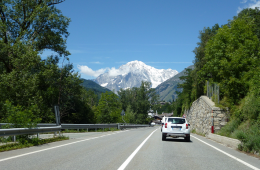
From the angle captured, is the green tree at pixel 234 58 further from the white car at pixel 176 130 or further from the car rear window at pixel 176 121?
the white car at pixel 176 130

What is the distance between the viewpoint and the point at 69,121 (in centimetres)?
4244

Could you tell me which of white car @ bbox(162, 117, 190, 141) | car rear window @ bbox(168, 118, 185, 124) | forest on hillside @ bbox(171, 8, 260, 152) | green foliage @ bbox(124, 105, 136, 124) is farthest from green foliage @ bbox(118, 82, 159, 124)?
white car @ bbox(162, 117, 190, 141)

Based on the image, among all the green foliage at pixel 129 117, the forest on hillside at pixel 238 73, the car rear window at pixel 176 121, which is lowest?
the green foliage at pixel 129 117

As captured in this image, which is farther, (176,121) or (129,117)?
(129,117)

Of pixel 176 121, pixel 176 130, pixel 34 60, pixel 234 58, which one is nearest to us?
pixel 176 130

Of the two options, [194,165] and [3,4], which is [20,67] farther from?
[194,165]

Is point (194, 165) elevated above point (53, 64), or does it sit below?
below

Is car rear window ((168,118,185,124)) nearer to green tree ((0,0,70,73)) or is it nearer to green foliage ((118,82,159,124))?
green tree ((0,0,70,73))

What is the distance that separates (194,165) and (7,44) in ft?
85.3

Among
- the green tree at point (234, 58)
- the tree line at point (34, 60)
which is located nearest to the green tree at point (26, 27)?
the tree line at point (34, 60)

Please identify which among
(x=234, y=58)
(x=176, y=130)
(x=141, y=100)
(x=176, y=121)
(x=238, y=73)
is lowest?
(x=176, y=130)

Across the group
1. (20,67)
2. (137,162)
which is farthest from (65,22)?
(137,162)

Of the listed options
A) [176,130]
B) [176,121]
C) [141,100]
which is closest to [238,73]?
[176,121]

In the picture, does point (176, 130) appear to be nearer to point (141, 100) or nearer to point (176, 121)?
point (176, 121)
